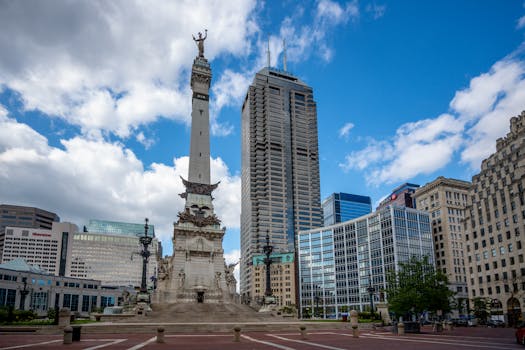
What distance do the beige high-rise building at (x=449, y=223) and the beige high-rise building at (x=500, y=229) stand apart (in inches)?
1295

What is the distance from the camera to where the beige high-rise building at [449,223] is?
106 metres

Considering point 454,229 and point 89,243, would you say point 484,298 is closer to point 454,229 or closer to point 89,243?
point 454,229

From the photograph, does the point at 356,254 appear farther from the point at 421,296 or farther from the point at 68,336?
the point at 68,336

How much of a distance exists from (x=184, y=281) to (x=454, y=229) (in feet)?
269

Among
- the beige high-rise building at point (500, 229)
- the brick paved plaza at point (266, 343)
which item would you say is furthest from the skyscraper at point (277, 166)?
the brick paved plaza at point (266, 343)

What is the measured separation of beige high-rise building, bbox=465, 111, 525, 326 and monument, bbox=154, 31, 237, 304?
40158mm

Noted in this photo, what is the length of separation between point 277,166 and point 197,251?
383ft

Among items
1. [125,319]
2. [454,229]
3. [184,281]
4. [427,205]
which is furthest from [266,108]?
[125,319]

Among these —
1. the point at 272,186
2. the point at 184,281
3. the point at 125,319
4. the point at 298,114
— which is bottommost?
the point at 125,319

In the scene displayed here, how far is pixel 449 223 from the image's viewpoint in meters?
109

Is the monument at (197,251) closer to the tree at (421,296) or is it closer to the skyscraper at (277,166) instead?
the tree at (421,296)

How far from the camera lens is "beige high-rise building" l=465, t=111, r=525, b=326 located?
6244 cm

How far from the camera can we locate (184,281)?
51188 mm

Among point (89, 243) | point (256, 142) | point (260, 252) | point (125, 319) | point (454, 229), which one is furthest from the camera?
point (89, 243)
